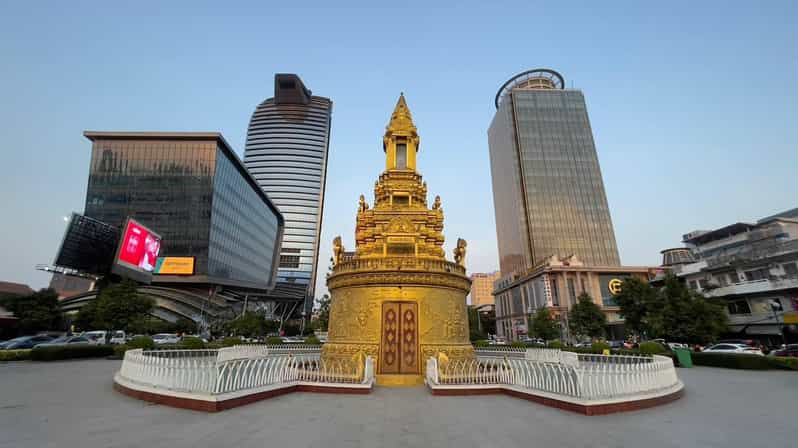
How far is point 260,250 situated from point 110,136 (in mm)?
40065

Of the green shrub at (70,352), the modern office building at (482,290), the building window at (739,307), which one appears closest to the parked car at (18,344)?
the green shrub at (70,352)

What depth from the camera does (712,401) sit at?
10.4 m

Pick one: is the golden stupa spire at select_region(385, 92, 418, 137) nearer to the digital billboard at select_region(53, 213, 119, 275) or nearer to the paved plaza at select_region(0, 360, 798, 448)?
the paved plaza at select_region(0, 360, 798, 448)

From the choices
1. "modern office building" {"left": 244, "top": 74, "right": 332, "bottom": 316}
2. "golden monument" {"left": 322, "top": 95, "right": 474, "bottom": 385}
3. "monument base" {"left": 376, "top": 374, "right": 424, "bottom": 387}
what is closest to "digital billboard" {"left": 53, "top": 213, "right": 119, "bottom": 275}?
"golden monument" {"left": 322, "top": 95, "right": 474, "bottom": 385}

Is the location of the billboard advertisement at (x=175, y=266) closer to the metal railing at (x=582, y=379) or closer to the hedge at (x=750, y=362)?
the metal railing at (x=582, y=379)

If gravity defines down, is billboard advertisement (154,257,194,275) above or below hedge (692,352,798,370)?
above

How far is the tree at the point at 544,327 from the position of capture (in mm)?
50688

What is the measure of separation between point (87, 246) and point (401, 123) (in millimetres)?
49244

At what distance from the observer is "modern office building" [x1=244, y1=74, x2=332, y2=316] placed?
122 m

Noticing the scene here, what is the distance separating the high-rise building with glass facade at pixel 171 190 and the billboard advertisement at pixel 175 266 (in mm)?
718

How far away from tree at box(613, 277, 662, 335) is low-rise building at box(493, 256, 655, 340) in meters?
23.0

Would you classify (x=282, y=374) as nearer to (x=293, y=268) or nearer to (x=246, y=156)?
(x=293, y=268)

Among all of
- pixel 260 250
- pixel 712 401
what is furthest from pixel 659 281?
pixel 260 250

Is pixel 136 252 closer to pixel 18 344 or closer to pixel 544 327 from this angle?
pixel 18 344
